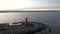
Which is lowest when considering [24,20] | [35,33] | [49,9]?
[35,33]

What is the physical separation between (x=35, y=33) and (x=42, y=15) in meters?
0.17

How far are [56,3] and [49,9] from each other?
8cm

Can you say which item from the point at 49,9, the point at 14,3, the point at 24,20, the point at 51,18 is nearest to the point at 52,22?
the point at 51,18

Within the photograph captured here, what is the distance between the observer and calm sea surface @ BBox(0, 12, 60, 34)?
108 centimetres

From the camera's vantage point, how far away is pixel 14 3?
1011 millimetres

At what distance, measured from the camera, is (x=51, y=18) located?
3.75 ft

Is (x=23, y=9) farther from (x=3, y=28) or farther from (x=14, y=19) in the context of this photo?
(x=3, y=28)

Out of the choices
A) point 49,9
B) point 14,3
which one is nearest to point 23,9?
point 14,3

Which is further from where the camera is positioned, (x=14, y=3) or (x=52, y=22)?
(x=52, y=22)

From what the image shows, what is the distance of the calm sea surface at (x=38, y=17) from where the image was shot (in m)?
1.08

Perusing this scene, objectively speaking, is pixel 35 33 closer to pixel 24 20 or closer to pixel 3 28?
pixel 24 20

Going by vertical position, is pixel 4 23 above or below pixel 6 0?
below

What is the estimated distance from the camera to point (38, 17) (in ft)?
3.66

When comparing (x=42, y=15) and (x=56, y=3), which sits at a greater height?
(x=56, y=3)
